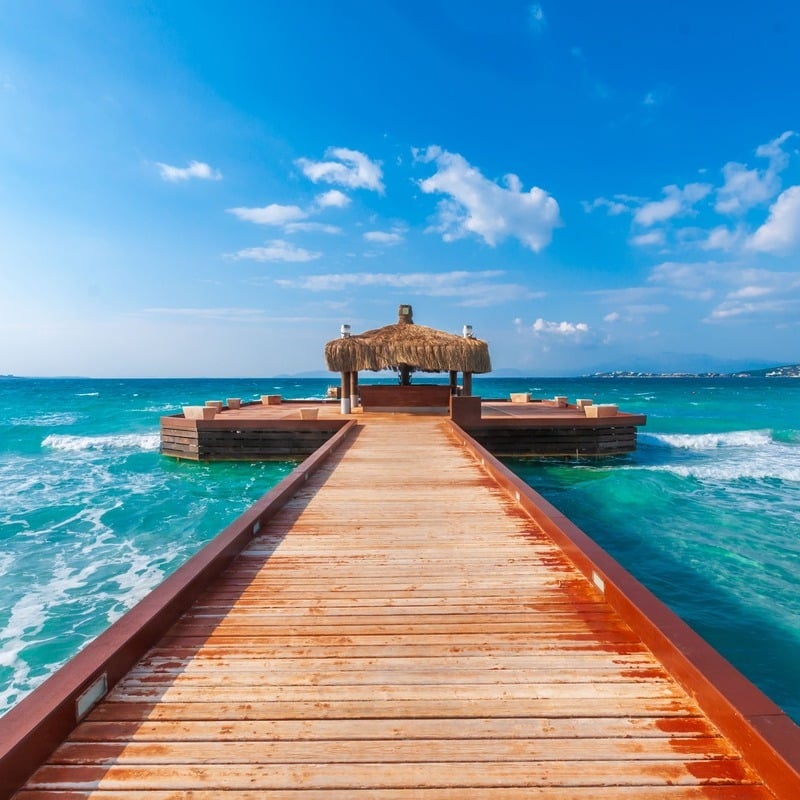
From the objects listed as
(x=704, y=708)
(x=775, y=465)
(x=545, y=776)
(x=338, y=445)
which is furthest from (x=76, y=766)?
(x=775, y=465)

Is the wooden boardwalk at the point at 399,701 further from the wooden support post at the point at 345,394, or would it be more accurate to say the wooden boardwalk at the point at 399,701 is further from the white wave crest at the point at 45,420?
the white wave crest at the point at 45,420

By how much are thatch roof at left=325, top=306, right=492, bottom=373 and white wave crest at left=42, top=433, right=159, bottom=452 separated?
7394 millimetres

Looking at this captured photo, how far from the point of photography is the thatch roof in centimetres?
1411

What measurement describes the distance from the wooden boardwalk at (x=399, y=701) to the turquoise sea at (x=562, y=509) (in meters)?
2.77

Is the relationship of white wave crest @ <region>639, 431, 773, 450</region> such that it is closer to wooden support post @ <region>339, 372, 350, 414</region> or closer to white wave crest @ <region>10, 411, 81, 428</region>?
wooden support post @ <region>339, 372, 350, 414</region>

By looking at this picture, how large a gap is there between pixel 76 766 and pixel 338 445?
7150mm

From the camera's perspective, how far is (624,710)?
79.4 inches

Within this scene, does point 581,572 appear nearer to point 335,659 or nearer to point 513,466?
point 335,659

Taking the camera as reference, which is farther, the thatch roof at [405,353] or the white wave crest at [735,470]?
the thatch roof at [405,353]

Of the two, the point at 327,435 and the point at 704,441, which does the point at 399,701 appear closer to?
the point at 327,435

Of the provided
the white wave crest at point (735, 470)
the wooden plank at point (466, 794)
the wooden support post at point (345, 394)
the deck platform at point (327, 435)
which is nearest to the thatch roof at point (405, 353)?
the wooden support post at point (345, 394)

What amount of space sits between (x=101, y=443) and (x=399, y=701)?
19.7 m

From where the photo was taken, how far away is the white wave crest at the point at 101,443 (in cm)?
1728

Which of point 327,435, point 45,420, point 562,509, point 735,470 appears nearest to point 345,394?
point 327,435
